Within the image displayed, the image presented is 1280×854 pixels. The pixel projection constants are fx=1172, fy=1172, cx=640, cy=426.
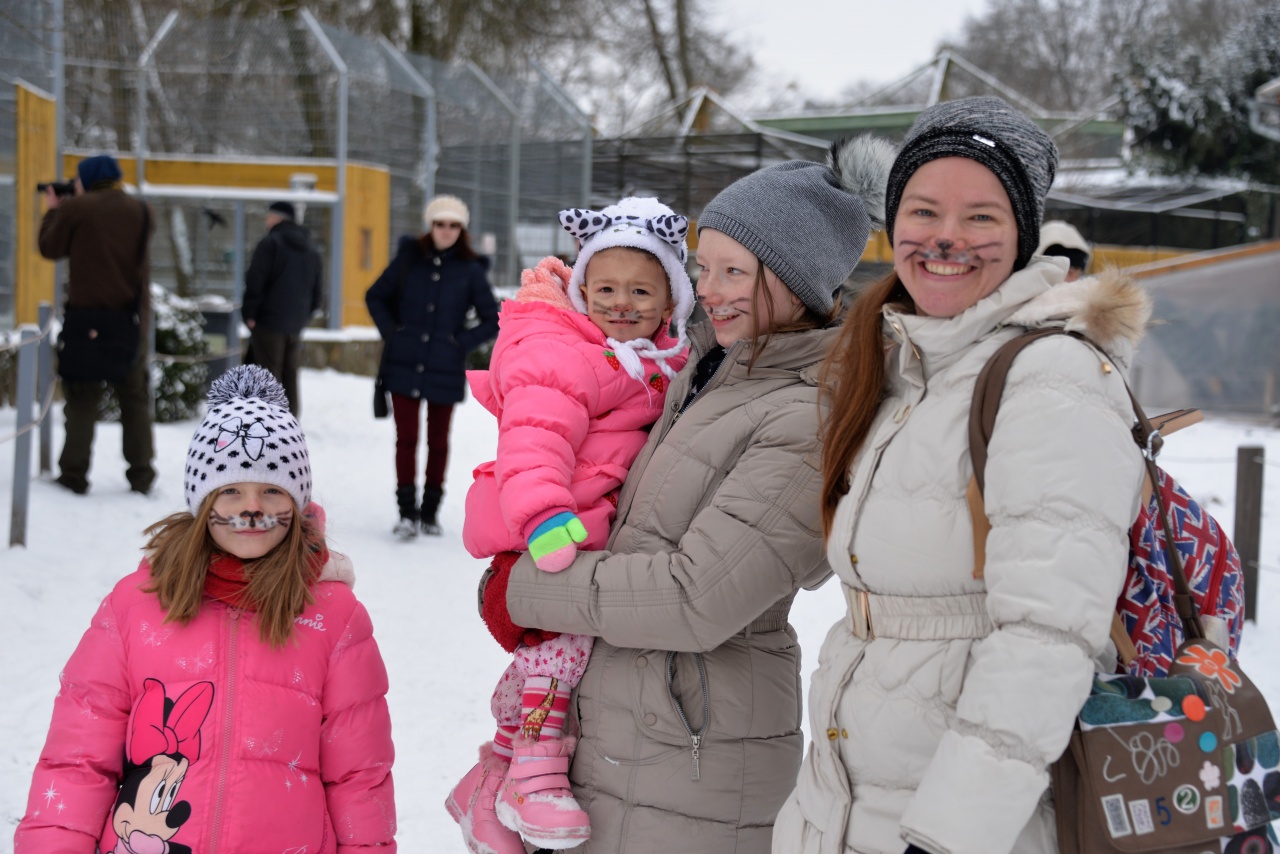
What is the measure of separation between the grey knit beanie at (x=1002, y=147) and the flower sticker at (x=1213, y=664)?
0.59 m

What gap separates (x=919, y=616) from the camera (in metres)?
1.63

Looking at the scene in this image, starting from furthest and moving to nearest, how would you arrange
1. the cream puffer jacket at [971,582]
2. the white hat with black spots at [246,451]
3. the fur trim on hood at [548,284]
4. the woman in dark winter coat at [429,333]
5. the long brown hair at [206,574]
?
the woman in dark winter coat at [429,333]
the fur trim on hood at [548,284]
the white hat with black spots at [246,451]
the long brown hair at [206,574]
the cream puffer jacket at [971,582]

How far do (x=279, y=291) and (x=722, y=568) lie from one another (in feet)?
25.5

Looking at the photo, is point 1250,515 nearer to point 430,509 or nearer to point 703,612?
point 430,509

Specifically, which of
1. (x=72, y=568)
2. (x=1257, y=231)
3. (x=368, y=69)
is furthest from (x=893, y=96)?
(x=72, y=568)

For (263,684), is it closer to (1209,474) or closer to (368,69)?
(1209,474)

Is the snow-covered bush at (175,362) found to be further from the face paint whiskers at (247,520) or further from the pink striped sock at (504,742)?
the pink striped sock at (504,742)

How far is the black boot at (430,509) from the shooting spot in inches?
277

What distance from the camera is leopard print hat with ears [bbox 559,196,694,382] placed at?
7.63 feet

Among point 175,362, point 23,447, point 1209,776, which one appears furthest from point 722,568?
point 175,362

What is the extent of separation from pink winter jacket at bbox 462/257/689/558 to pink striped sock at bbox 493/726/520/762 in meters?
0.33

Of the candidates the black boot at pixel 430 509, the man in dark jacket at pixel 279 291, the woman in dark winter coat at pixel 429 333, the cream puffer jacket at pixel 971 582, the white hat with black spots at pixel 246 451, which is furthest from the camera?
the man in dark jacket at pixel 279 291

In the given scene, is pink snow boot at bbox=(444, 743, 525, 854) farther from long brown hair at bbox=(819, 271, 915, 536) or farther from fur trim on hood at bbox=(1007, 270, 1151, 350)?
fur trim on hood at bbox=(1007, 270, 1151, 350)

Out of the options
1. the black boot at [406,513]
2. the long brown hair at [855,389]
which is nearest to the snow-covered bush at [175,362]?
the black boot at [406,513]
